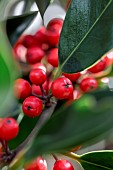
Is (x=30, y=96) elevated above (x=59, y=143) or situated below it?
below

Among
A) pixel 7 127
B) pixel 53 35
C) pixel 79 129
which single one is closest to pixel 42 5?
pixel 53 35

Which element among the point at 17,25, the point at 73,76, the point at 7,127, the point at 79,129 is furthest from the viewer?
the point at 17,25

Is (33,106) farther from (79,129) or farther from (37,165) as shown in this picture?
(79,129)

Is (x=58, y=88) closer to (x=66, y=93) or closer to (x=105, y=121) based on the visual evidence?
(x=66, y=93)

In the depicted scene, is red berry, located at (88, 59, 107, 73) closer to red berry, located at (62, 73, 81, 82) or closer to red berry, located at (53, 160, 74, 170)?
red berry, located at (62, 73, 81, 82)

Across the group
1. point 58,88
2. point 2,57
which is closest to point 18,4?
point 58,88

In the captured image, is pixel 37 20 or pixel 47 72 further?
pixel 37 20
